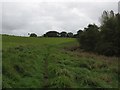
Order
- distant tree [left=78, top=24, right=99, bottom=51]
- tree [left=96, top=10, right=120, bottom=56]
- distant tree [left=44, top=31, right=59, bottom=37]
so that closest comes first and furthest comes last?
tree [left=96, top=10, right=120, bottom=56] < distant tree [left=78, top=24, right=99, bottom=51] < distant tree [left=44, top=31, right=59, bottom=37]

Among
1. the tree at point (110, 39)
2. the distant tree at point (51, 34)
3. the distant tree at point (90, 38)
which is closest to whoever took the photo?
the tree at point (110, 39)

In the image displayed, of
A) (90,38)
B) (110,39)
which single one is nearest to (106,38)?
(110,39)

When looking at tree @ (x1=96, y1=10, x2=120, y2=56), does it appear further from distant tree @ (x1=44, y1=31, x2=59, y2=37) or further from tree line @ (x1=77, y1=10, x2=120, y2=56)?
distant tree @ (x1=44, y1=31, x2=59, y2=37)

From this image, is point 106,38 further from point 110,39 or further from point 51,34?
point 51,34

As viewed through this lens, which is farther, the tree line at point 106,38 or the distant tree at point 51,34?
the distant tree at point 51,34

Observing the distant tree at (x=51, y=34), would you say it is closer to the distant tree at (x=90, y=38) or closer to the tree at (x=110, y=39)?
the distant tree at (x=90, y=38)

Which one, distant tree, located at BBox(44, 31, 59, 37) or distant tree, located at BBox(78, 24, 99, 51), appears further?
distant tree, located at BBox(44, 31, 59, 37)

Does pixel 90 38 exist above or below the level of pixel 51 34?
below

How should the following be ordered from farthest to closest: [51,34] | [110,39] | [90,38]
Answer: [51,34] < [90,38] < [110,39]

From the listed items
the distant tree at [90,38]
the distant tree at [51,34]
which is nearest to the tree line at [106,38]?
the distant tree at [90,38]

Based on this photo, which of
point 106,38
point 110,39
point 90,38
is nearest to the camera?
A: point 110,39

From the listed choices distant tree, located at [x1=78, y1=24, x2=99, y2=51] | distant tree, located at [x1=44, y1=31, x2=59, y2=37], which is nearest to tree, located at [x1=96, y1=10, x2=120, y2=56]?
distant tree, located at [x1=78, y1=24, x2=99, y2=51]

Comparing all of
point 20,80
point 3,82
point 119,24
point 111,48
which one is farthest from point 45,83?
point 119,24

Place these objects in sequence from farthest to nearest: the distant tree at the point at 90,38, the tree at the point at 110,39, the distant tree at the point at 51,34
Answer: the distant tree at the point at 51,34, the distant tree at the point at 90,38, the tree at the point at 110,39
